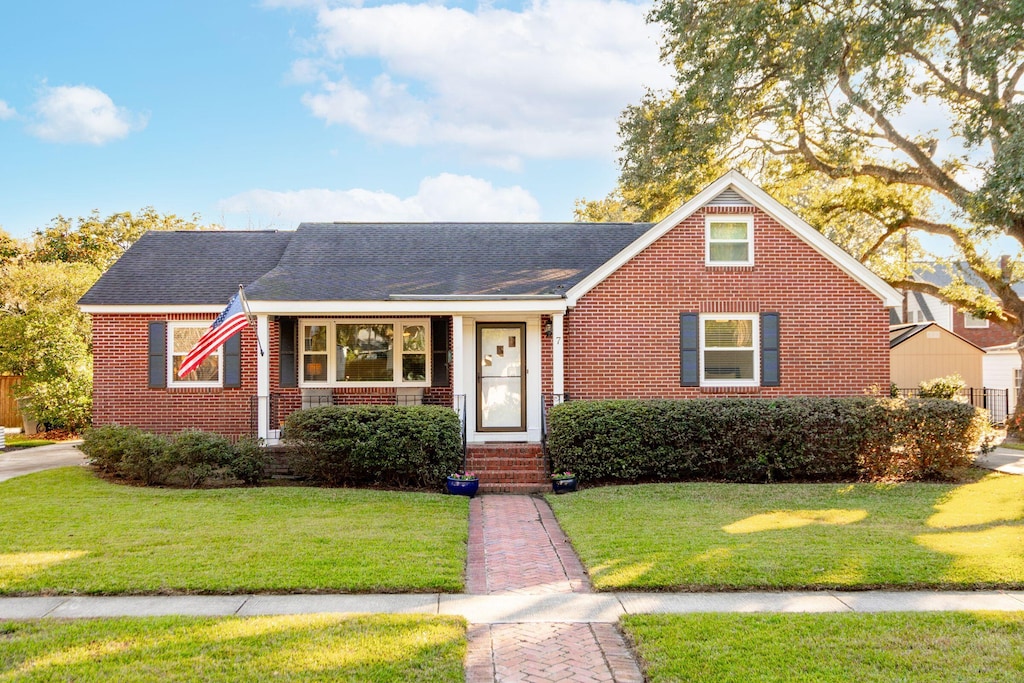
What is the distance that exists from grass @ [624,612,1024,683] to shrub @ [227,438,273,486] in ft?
28.1

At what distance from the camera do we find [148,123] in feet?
77.4

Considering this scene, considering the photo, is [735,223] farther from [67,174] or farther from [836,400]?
[67,174]

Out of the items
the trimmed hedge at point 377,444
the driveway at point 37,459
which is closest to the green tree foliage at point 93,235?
the driveway at point 37,459

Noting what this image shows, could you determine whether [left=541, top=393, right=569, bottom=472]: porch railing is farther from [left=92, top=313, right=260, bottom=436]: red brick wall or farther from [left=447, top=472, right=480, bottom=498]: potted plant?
[left=92, top=313, right=260, bottom=436]: red brick wall

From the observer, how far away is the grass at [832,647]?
14.9 ft

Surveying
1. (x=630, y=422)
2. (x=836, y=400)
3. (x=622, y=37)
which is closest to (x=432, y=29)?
(x=622, y=37)

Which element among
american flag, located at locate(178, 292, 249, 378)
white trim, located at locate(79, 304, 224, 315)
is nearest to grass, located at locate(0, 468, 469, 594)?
american flag, located at locate(178, 292, 249, 378)

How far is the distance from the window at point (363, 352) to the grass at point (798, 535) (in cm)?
493

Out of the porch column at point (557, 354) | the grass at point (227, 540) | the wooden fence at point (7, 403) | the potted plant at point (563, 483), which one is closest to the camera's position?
the grass at point (227, 540)

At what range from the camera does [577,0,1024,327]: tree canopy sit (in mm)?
16344

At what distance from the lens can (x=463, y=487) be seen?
11.6 metres

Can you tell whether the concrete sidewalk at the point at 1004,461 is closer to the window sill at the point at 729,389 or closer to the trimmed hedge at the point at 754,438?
the trimmed hedge at the point at 754,438

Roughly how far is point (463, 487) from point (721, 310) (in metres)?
6.13

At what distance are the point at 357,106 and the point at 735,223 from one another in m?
12.5
